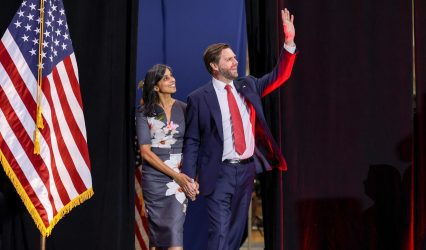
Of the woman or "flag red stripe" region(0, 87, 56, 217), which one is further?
the woman

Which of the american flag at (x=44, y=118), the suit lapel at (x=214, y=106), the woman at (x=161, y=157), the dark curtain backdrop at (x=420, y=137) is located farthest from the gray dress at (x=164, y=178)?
the dark curtain backdrop at (x=420, y=137)

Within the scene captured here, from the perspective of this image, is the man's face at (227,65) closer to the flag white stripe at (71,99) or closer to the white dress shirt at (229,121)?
the white dress shirt at (229,121)

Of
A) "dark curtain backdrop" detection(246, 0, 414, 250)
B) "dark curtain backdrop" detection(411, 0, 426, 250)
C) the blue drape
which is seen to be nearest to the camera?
"dark curtain backdrop" detection(246, 0, 414, 250)

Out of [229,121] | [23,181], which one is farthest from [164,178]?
[23,181]

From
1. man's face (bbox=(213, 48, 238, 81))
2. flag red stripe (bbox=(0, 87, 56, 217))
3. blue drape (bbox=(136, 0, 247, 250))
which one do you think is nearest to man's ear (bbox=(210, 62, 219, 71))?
man's face (bbox=(213, 48, 238, 81))

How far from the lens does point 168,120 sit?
590 centimetres

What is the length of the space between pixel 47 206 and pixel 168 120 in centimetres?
110

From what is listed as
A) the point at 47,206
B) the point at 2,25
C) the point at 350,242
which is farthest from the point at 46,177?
the point at 350,242

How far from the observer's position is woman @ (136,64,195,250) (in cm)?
587

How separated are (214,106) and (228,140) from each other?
269 millimetres

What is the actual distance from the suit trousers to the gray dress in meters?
0.38

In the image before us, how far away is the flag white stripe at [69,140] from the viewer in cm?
567

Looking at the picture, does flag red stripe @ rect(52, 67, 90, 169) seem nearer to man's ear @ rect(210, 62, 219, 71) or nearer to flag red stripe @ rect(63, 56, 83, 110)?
flag red stripe @ rect(63, 56, 83, 110)

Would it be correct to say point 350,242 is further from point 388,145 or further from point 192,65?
point 192,65
